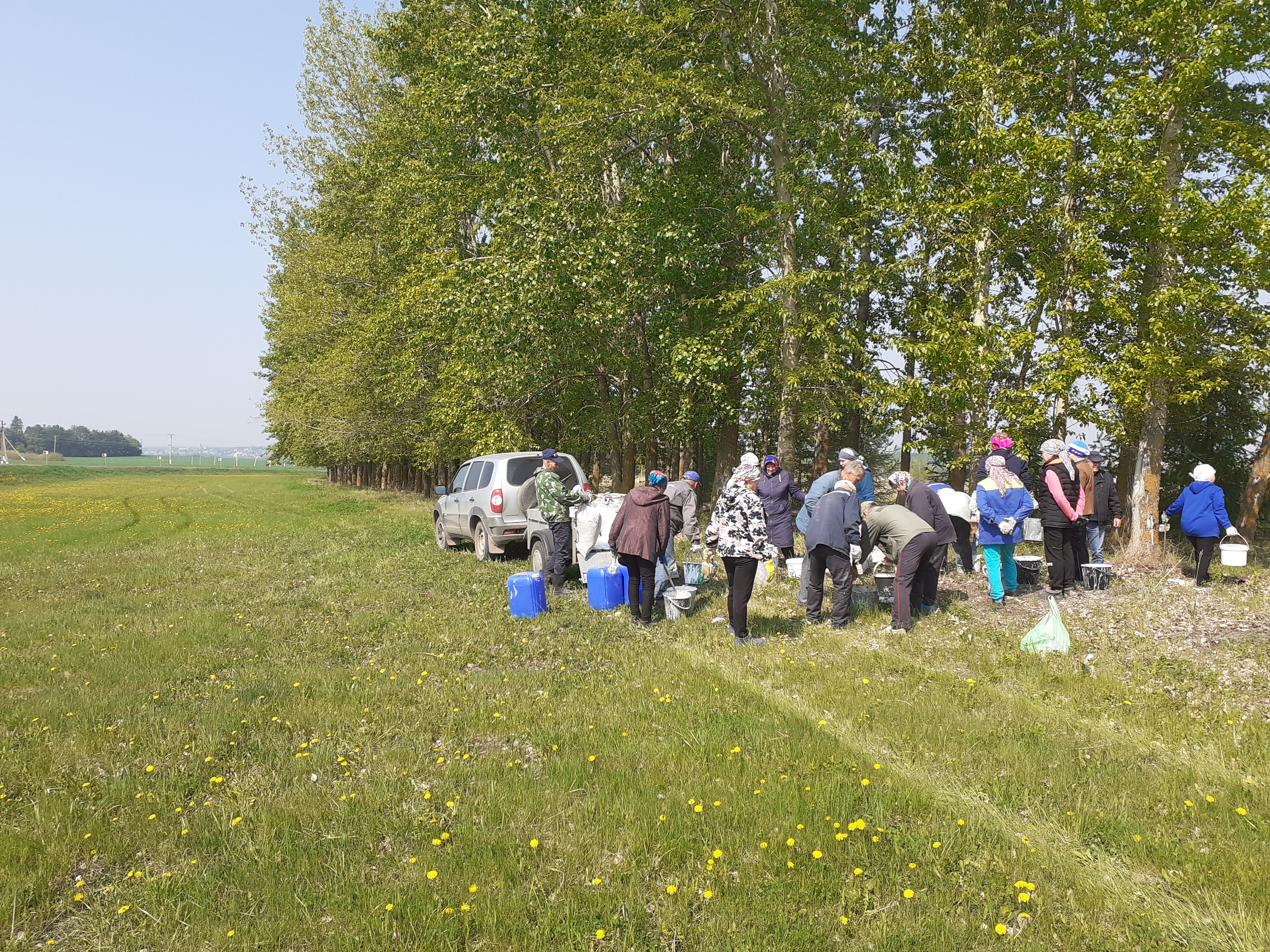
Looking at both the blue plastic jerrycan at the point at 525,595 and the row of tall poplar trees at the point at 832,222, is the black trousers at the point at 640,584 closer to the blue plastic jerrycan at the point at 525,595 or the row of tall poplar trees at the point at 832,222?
the blue plastic jerrycan at the point at 525,595

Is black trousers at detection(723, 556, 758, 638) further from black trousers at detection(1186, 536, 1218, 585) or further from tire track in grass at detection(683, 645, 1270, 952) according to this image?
black trousers at detection(1186, 536, 1218, 585)

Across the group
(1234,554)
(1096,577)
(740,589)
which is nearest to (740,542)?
(740,589)

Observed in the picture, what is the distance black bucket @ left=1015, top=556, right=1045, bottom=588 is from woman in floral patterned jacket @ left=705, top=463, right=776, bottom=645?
460cm

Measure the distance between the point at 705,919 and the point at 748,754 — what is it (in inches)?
70.8

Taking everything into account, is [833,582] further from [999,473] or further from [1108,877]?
[1108,877]

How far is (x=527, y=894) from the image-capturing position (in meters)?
3.84

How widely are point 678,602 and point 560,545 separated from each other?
2162 millimetres

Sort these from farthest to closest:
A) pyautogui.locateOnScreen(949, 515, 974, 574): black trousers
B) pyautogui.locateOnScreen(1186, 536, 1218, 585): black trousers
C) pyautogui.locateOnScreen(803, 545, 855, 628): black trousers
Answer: pyautogui.locateOnScreen(949, 515, 974, 574): black trousers → pyautogui.locateOnScreen(1186, 536, 1218, 585): black trousers → pyautogui.locateOnScreen(803, 545, 855, 628): black trousers

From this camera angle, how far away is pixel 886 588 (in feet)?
33.8

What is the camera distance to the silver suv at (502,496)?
13.8 meters

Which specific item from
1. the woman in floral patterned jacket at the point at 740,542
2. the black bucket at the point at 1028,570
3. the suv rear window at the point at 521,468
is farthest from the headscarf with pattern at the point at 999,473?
the suv rear window at the point at 521,468

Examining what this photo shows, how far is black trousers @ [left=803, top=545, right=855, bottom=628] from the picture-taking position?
29.9 ft

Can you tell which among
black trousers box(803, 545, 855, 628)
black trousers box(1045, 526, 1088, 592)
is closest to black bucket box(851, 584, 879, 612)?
black trousers box(803, 545, 855, 628)

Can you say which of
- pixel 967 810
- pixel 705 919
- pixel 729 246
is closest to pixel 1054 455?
pixel 967 810
